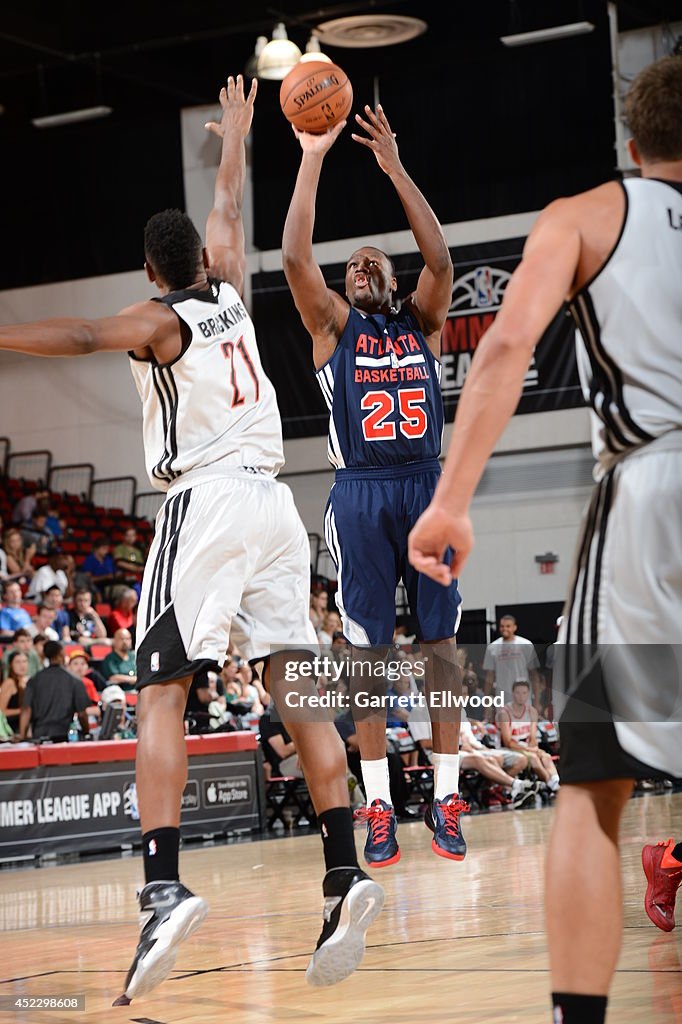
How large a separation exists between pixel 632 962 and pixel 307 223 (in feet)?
9.78

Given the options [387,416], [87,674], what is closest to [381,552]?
[387,416]

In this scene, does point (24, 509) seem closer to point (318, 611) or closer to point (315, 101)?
point (318, 611)

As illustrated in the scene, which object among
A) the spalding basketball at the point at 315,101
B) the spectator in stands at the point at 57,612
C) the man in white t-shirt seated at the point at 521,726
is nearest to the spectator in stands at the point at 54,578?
the spectator in stands at the point at 57,612

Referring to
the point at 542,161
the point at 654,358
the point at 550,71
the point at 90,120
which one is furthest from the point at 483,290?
the point at 654,358

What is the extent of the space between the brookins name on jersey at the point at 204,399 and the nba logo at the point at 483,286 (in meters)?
17.1

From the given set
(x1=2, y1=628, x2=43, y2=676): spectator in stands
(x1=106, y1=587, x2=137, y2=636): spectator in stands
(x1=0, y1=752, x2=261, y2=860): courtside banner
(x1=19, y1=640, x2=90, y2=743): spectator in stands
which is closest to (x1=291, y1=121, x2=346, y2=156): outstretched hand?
(x1=0, y1=752, x2=261, y2=860): courtside banner

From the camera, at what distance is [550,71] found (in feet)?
70.8

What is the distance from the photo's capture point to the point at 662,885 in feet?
17.5

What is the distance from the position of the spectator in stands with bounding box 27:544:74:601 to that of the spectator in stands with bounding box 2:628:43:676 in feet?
11.5

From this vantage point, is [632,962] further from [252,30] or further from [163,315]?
[252,30]

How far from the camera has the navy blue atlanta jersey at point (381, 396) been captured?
5661mm

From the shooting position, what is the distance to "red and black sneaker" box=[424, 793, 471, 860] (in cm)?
545

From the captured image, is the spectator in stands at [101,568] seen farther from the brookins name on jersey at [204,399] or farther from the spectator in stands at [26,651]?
the brookins name on jersey at [204,399]

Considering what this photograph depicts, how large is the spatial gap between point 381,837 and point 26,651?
28.0 feet
